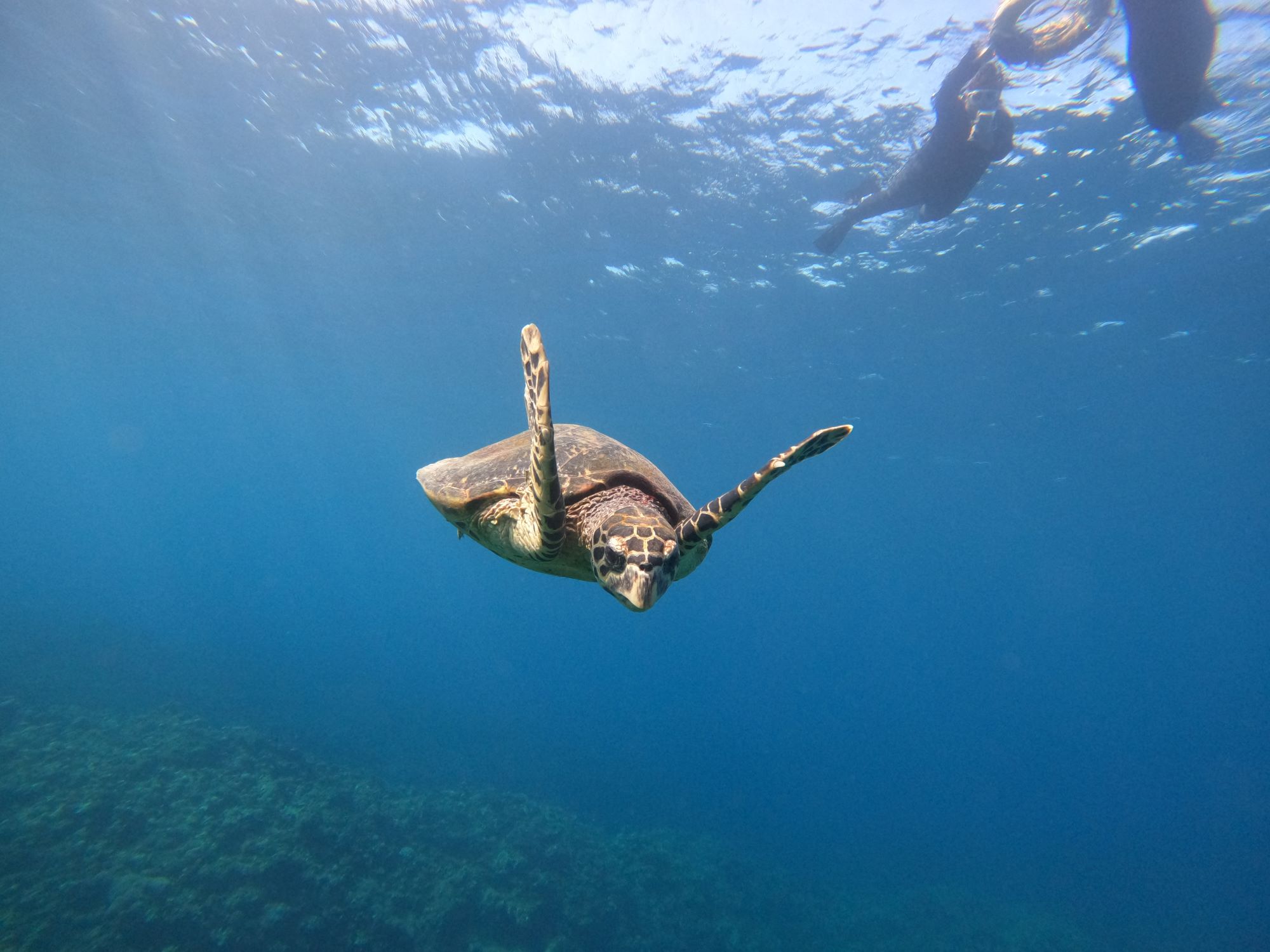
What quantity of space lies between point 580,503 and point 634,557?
134 centimetres

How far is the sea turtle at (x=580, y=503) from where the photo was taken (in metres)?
Answer: 3.06

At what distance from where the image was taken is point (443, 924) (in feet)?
31.0

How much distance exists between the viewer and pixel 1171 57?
9281 millimetres

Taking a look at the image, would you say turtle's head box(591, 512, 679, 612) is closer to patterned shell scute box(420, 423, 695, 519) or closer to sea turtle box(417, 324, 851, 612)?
sea turtle box(417, 324, 851, 612)

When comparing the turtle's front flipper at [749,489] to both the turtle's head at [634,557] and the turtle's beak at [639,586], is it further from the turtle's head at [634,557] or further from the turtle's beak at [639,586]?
the turtle's beak at [639,586]

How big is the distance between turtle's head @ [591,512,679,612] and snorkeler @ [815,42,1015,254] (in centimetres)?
1211

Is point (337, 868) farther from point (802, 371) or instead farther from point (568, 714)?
point (568, 714)

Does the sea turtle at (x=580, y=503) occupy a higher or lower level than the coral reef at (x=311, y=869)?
higher

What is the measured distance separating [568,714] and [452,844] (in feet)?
83.0

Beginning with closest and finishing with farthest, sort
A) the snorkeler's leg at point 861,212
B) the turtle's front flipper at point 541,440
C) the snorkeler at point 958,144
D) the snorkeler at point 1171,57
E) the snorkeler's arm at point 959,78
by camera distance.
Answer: the turtle's front flipper at point 541,440, the snorkeler at point 1171,57, the snorkeler's arm at point 959,78, the snorkeler at point 958,144, the snorkeler's leg at point 861,212

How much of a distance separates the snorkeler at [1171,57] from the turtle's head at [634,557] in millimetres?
12207

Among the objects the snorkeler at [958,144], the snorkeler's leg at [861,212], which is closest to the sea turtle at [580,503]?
the snorkeler at [958,144]

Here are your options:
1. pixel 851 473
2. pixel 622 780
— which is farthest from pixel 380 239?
pixel 851 473

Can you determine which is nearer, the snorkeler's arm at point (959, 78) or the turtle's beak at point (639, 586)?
the turtle's beak at point (639, 586)
